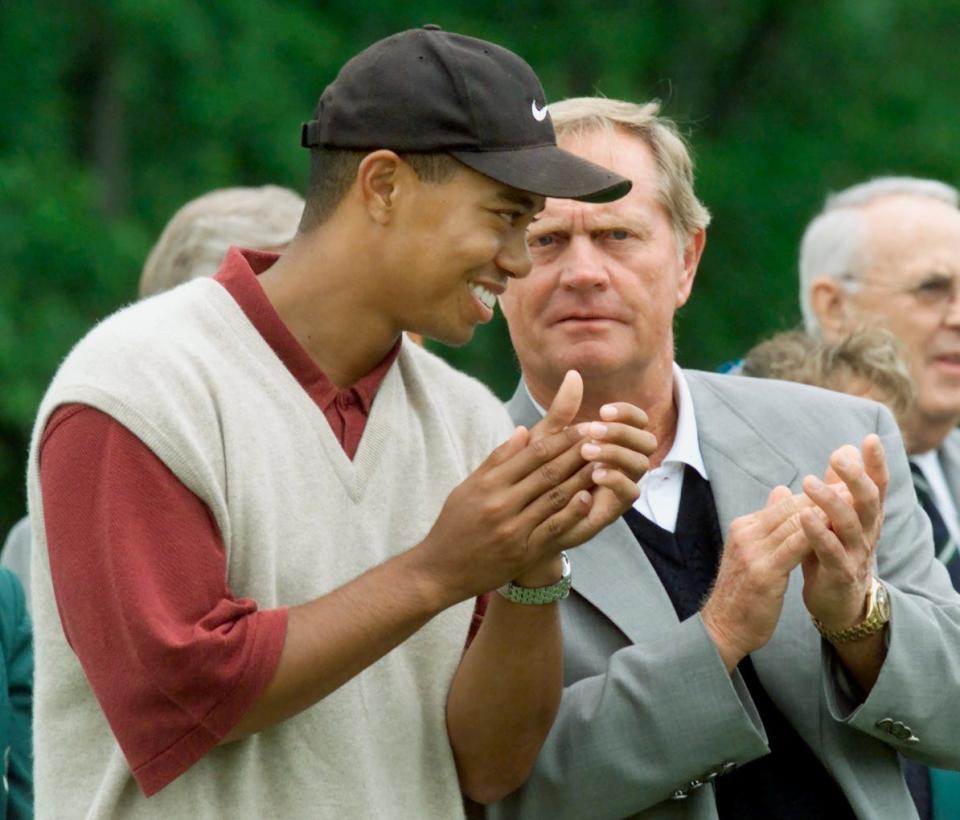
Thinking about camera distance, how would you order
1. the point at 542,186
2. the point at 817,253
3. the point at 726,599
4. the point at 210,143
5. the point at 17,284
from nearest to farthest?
the point at 542,186 < the point at 726,599 < the point at 817,253 < the point at 17,284 < the point at 210,143

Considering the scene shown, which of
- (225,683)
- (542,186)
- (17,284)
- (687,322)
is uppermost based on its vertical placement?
(542,186)

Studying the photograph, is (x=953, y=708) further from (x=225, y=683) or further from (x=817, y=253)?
(x=817, y=253)

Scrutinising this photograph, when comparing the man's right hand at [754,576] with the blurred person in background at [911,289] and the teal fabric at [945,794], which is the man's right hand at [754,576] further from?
the blurred person in background at [911,289]

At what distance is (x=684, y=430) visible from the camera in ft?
12.2

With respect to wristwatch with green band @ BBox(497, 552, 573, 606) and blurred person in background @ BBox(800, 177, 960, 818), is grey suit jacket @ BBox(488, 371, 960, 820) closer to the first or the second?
wristwatch with green band @ BBox(497, 552, 573, 606)

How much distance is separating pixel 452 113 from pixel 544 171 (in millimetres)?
163

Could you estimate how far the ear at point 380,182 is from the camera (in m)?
2.83

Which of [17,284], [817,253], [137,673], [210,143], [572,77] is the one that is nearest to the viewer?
[137,673]

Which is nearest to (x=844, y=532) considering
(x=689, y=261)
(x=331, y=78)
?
(x=689, y=261)

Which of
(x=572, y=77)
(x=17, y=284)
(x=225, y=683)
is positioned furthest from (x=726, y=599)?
(x=572, y=77)

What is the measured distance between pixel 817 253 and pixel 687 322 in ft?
18.6

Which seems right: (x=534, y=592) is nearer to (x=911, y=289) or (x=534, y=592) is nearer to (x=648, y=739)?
(x=648, y=739)

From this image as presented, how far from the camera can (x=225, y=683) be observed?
2.59 m

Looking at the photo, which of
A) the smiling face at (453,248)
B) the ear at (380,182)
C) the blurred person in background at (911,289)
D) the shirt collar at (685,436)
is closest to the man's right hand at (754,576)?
the shirt collar at (685,436)
